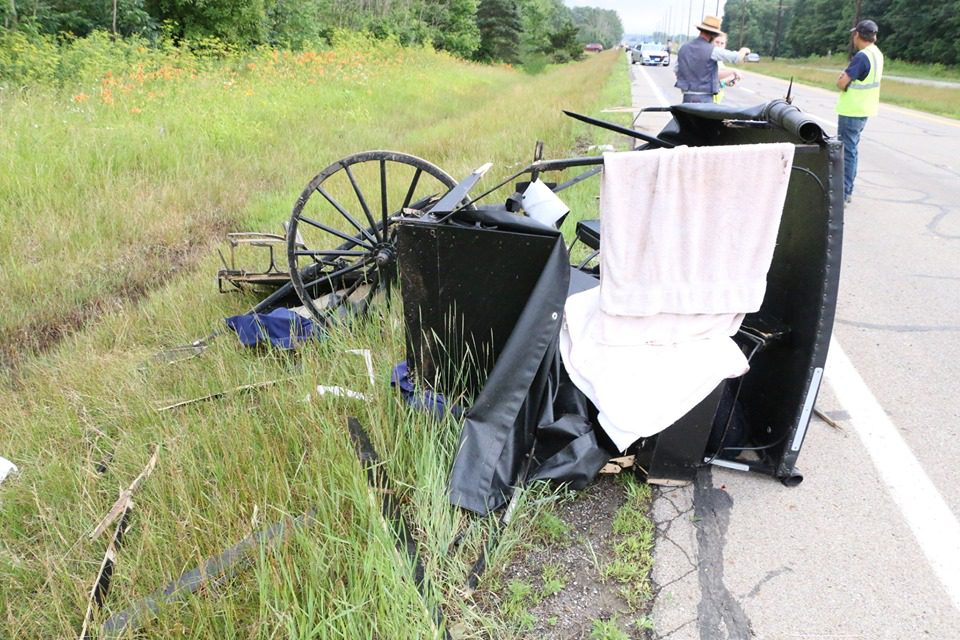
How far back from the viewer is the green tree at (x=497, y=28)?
144ft

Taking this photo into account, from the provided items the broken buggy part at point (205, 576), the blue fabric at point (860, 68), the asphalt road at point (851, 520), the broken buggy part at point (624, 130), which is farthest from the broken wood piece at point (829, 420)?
the blue fabric at point (860, 68)

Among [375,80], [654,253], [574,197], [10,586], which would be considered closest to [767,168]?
[654,253]

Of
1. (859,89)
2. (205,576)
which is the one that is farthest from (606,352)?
(859,89)

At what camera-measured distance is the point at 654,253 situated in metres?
2.46

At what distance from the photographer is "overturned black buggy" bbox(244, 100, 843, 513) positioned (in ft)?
8.02

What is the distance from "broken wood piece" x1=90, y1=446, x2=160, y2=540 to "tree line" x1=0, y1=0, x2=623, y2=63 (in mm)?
13005

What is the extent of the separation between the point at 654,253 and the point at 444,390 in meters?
1.07

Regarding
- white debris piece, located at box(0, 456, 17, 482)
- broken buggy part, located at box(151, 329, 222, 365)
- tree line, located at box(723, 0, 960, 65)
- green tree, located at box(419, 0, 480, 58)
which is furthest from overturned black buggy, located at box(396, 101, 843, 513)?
tree line, located at box(723, 0, 960, 65)

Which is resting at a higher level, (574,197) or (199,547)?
(574,197)

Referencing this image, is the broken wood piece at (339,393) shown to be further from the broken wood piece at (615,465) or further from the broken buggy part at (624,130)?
the broken buggy part at (624,130)

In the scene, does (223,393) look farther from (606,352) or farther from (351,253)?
(606,352)

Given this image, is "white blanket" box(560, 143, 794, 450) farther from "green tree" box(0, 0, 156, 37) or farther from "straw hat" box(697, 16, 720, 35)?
"green tree" box(0, 0, 156, 37)

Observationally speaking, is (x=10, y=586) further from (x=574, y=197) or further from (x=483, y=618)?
(x=574, y=197)

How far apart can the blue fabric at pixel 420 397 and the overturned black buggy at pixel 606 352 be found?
50mm
